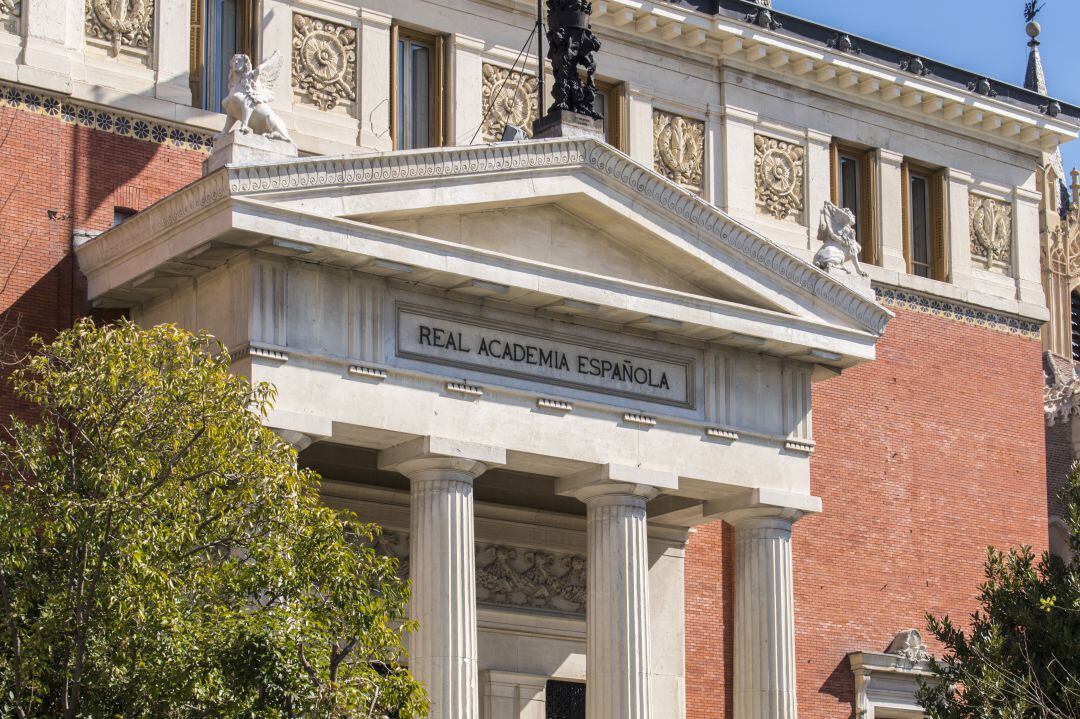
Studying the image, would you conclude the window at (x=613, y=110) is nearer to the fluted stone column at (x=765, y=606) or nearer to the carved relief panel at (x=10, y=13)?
the fluted stone column at (x=765, y=606)

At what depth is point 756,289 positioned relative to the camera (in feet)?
104

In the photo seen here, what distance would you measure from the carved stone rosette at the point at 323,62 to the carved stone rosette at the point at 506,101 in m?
2.74

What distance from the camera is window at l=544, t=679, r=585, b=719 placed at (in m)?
A: 34.4

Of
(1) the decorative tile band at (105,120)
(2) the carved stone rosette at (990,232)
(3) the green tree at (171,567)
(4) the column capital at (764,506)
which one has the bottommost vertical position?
(3) the green tree at (171,567)

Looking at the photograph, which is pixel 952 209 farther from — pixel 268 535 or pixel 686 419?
pixel 268 535

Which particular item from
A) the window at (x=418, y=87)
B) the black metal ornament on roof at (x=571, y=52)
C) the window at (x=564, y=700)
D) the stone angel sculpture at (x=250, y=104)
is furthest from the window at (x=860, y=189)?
the stone angel sculpture at (x=250, y=104)

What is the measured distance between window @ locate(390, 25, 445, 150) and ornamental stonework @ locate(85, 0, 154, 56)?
4586mm

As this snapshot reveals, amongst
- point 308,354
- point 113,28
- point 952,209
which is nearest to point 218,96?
point 113,28

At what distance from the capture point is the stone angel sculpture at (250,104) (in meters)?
28.2

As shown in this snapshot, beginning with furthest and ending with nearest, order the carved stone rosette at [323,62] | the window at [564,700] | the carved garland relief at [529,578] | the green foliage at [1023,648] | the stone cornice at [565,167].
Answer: the window at [564,700] → the carved stone rosette at [323,62] → the carved garland relief at [529,578] → the stone cornice at [565,167] → the green foliage at [1023,648]

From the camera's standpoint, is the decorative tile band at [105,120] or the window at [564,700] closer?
the decorative tile band at [105,120]

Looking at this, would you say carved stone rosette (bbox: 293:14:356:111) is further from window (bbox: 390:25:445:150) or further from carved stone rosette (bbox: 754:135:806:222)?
carved stone rosette (bbox: 754:135:806:222)

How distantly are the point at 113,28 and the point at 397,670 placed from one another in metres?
14.1

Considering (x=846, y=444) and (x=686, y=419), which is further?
(x=846, y=444)
